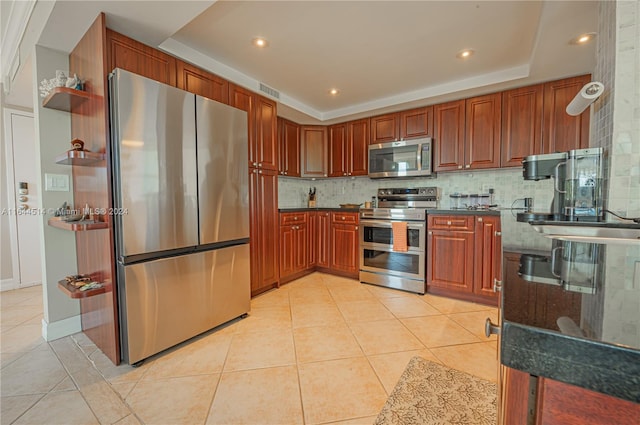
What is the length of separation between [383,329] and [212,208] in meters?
1.70

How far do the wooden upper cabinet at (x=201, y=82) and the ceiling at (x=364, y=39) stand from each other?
0.22 ft

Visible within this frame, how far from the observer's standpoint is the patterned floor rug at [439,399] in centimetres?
129

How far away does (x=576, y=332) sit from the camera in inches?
11.8

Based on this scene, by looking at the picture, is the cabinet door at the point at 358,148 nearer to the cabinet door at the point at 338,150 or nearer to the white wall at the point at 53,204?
the cabinet door at the point at 338,150

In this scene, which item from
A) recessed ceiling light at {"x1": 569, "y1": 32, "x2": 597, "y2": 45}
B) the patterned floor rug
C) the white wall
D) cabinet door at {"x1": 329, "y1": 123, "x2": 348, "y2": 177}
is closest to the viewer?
the patterned floor rug

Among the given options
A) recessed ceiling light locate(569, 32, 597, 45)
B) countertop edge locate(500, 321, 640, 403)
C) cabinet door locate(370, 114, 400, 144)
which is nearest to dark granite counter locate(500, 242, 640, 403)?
countertop edge locate(500, 321, 640, 403)

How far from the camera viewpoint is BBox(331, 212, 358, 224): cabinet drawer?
3524mm

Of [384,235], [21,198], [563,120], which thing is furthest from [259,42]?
[21,198]

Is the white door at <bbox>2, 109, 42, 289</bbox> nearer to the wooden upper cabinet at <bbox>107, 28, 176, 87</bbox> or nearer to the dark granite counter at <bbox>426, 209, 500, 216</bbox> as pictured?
the wooden upper cabinet at <bbox>107, 28, 176, 87</bbox>

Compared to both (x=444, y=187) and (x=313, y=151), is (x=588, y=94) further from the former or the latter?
(x=313, y=151)

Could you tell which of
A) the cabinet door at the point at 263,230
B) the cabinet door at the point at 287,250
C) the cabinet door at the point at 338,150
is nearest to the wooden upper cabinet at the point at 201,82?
the cabinet door at the point at 263,230

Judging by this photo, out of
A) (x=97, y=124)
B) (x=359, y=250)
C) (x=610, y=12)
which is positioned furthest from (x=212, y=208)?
(x=610, y=12)

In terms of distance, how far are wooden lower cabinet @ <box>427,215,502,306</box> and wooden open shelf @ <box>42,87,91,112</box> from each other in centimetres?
319

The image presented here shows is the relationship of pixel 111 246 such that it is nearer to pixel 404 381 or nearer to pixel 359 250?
pixel 404 381
